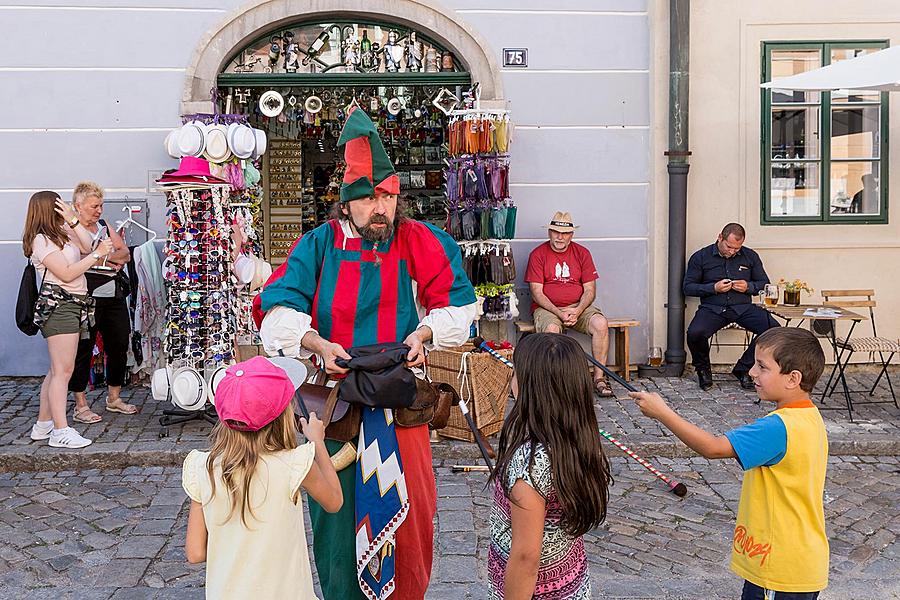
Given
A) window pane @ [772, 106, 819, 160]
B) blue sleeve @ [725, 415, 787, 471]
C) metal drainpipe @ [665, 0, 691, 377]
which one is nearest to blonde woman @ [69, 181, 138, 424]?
metal drainpipe @ [665, 0, 691, 377]

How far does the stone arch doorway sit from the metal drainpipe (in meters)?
1.46

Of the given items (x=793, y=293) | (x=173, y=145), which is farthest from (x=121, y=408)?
(x=793, y=293)

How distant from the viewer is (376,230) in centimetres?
357

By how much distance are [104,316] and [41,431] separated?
0.93 metres

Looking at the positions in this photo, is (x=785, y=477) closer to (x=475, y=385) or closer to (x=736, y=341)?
(x=475, y=385)

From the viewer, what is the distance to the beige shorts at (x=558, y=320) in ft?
26.7

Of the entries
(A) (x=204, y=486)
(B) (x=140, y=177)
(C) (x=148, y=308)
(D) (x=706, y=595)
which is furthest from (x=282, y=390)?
(B) (x=140, y=177)

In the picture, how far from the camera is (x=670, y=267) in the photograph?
8594mm

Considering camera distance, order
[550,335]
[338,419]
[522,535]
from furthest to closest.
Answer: [338,419] → [550,335] → [522,535]

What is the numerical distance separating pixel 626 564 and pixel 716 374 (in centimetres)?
442

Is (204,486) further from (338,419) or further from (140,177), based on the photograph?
(140,177)

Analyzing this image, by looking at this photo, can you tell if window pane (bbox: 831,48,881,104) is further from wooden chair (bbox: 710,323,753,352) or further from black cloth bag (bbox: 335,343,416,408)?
black cloth bag (bbox: 335,343,416,408)

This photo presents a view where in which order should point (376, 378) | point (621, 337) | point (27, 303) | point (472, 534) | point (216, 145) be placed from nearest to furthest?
point (376, 378)
point (472, 534)
point (27, 303)
point (216, 145)
point (621, 337)

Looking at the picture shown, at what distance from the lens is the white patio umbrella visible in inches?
266
